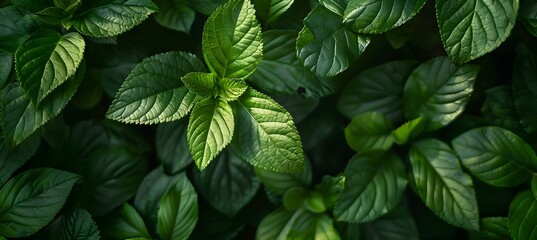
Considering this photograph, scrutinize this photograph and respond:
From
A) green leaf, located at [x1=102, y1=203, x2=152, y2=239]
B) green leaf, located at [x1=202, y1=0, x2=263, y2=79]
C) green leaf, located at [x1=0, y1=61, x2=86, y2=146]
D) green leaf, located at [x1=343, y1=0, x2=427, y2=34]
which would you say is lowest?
green leaf, located at [x1=102, y1=203, x2=152, y2=239]

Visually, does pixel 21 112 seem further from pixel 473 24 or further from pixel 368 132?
pixel 473 24

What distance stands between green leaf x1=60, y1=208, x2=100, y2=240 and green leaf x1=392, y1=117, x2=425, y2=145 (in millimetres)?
507

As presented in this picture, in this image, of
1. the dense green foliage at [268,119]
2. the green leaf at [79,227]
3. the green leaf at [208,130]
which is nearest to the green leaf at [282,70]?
the dense green foliage at [268,119]

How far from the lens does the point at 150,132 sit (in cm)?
117

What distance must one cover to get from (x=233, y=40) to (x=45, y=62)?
11.0 inches

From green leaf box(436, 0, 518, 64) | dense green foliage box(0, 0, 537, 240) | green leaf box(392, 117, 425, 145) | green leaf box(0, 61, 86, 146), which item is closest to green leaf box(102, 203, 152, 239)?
dense green foliage box(0, 0, 537, 240)

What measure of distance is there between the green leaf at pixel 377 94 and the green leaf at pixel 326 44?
0.14 meters

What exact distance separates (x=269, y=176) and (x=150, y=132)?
0.94ft

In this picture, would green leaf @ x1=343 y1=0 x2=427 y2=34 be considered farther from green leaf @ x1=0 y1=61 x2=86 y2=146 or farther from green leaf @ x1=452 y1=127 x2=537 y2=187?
green leaf @ x1=0 y1=61 x2=86 y2=146

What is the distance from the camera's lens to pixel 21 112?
3.00 ft

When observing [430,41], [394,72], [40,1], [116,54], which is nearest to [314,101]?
[394,72]

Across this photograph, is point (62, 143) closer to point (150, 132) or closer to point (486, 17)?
point (150, 132)

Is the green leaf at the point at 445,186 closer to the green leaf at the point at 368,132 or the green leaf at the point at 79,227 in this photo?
the green leaf at the point at 368,132

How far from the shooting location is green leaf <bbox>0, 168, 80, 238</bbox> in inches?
36.8
